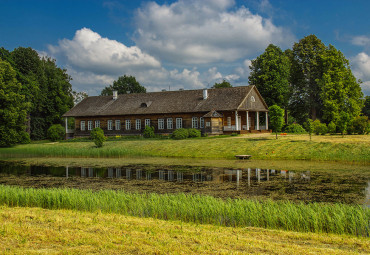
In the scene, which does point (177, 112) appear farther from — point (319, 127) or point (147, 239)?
point (147, 239)

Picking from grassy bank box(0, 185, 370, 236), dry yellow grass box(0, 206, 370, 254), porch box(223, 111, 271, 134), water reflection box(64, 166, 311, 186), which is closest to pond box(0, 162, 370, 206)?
water reflection box(64, 166, 311, 186)

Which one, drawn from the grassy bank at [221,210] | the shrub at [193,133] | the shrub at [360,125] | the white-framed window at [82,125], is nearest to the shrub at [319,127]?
the shrub at [360,125]

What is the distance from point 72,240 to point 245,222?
3939mm

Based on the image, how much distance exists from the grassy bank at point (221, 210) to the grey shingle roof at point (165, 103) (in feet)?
89.6

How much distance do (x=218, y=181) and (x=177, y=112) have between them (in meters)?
24.3

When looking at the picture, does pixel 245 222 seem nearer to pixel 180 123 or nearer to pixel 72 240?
pixel 72 240

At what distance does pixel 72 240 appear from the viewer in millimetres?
6516

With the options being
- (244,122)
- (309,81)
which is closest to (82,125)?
(244,122)

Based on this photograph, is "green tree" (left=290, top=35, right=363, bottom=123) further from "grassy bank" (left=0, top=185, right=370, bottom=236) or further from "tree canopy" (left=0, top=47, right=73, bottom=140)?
"tree canopy" (left=0, top=47, right=73, bottom=140)

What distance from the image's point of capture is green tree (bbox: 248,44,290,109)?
43062 millimetres

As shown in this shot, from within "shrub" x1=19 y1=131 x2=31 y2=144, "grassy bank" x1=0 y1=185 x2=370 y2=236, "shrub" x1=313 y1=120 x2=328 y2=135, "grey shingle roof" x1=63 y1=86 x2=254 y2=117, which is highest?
"grey shingle roof" x1=63 y1=86 x2=254 y2=117

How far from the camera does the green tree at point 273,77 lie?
43.1m

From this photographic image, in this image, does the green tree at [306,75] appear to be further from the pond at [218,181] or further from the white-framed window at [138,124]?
the pond at [218,181]

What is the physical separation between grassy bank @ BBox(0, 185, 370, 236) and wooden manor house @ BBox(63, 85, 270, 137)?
26224 mm
